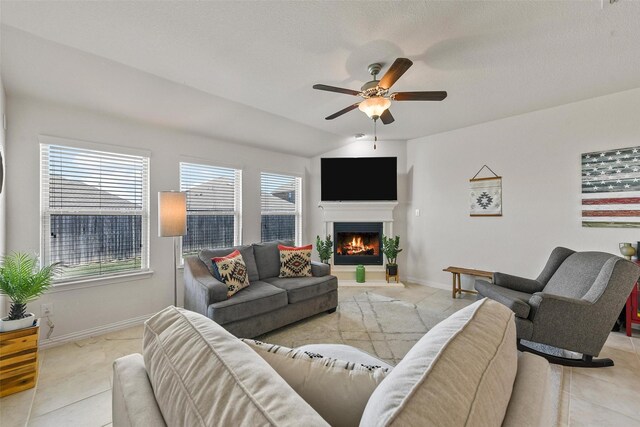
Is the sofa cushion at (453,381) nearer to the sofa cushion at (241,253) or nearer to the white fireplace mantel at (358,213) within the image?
the sofa cushion at (241,253)

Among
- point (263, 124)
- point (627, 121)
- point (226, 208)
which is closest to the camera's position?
point (627, 121)

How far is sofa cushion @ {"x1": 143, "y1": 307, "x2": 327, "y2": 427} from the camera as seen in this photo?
53cm

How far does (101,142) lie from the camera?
2896 mm

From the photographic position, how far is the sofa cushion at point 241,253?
3007mm

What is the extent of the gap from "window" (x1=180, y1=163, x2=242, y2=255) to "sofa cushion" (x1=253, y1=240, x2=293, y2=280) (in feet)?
2.83

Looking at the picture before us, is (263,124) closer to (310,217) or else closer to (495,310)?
(310,217)

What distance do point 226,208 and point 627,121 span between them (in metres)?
5.06

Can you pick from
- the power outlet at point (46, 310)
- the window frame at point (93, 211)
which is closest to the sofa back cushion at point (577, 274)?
the window frame at point (93, 211)

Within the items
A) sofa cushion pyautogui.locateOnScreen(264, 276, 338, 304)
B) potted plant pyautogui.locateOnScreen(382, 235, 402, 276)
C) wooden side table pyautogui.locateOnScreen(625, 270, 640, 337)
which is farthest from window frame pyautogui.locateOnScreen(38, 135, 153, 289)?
wooden side table pyautogui.locateOnScreen(625, 270, 640, 337)

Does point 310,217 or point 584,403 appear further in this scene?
point 310,217

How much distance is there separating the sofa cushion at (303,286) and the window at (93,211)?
1.68 metres

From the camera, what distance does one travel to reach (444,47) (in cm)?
219

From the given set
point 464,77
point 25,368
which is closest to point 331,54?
point 464,77

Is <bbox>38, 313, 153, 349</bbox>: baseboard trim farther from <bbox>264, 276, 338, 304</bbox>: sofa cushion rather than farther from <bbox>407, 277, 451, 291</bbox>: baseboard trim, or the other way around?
<bbox>407, 277, 451, 291</bbox>: baseboard trim
